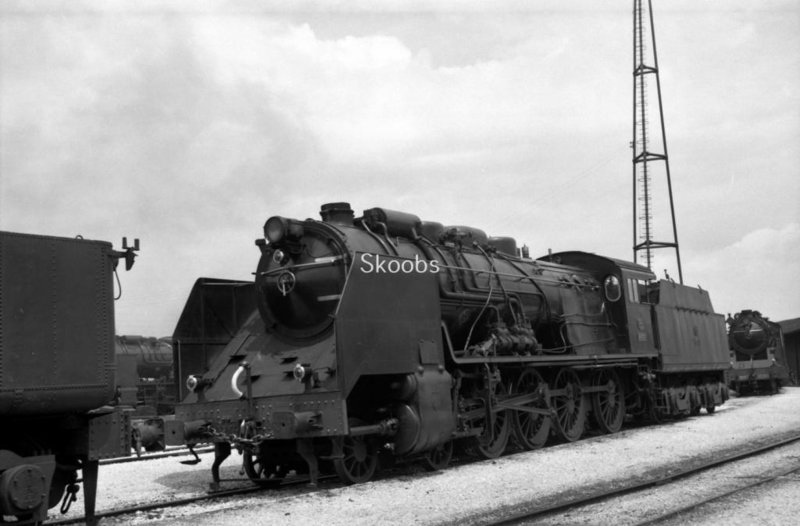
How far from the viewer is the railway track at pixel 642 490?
284 inches

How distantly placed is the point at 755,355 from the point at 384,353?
2511 centimetres

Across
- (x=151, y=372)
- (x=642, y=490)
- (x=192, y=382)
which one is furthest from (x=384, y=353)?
(x=151, y=372)

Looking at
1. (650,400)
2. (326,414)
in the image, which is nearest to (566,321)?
(650,400)

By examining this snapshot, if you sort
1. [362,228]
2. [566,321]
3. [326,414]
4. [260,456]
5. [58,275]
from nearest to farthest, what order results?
[58,275] → [326,414] → [260,456] → [362,228] → [566,321]

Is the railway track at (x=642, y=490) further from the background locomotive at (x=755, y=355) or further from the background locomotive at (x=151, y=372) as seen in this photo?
the background locomotive at (x=755, y=355)

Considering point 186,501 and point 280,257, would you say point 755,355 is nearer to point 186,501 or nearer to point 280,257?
point 280,257

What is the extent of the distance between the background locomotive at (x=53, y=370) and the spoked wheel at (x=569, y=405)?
8839 millimetres

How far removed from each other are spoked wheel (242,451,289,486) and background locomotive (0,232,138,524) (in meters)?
3.39

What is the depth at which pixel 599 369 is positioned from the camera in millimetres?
15445

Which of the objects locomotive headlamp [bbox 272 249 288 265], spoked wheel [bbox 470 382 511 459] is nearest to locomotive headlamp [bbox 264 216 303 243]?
locomotive headlamp [bbox 272 249 288 265]

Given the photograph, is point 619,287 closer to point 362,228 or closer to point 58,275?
point 362,228

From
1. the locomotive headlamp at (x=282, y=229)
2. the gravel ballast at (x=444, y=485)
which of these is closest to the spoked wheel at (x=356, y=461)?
the gravel ballast at (x=444, y=485)

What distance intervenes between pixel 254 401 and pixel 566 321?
7001 mm

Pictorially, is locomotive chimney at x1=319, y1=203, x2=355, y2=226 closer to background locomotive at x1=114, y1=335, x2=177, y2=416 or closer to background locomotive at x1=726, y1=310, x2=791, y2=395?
background locomotive at x1=114, y1=335, x2=177, y2=416
